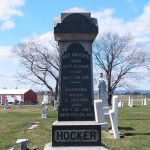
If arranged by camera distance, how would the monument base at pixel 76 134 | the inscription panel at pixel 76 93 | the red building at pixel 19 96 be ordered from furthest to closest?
1. the red building at pixel 19 96
2. the inscription panel at pixel 76 93
3. the monument base at pixel 76 134

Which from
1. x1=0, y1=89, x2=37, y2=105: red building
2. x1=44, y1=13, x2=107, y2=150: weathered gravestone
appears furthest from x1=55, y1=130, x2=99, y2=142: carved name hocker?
x1=0, y1=89, x2=37, y2=105: red building

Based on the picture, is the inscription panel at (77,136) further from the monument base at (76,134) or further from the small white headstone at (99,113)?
the small white headstone at (99,113)

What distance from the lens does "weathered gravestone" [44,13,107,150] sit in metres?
8.66

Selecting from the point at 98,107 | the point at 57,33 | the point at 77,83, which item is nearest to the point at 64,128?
the point at 77,83

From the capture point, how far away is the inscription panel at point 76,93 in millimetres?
8883

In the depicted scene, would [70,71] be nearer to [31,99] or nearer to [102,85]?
[102,85]

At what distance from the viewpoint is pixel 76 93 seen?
29.1 feet

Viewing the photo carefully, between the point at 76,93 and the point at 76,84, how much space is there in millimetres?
187

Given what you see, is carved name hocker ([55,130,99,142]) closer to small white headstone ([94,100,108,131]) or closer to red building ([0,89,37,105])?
small white headstone ([94,100,108,131])

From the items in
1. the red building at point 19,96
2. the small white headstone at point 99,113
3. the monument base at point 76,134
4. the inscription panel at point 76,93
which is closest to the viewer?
the monument base at point 76,134

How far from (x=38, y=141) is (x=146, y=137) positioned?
157 inches

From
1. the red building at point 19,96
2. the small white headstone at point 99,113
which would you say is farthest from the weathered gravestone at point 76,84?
the red building at point 19,96

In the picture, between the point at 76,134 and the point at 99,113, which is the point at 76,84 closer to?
the point at 76,134

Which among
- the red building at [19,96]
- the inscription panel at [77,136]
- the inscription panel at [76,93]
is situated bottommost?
the inscription panel at [77,136]
